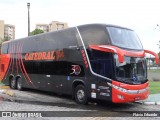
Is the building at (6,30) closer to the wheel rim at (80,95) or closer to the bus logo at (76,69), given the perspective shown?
the bus logo at (76,69)

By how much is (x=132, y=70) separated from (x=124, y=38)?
1.61 m

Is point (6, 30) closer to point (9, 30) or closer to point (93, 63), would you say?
point (9, 30)

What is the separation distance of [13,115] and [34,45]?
870 centimetres

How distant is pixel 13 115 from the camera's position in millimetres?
11102

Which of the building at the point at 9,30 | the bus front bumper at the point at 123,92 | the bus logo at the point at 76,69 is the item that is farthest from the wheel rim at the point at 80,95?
the building at the point at 9,30

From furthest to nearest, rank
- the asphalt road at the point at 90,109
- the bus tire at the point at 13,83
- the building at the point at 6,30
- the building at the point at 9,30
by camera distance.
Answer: the building at the point at 9,30, the building at the point at 6,30, the bus tire at the point at 13,83, the asphalt road at the point at 90,109

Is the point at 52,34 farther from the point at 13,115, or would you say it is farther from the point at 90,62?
the point at 13,115

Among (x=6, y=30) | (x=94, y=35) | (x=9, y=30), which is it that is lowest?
(x=94, y=35)

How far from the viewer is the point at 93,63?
13781 mm

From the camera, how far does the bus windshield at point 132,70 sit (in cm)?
1293

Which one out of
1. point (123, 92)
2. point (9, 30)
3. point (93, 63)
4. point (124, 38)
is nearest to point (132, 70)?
point (123, 92)

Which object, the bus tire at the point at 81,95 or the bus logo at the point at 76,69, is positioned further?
the bus logo at the point at 76,69

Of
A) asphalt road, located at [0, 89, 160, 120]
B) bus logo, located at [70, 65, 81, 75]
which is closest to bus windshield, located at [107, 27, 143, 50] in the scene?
bus logo, located at [70, 65, 81, 75]

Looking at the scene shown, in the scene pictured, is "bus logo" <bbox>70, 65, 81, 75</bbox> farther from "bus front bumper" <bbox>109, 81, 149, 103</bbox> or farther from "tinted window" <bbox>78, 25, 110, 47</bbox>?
"bus front bumper" <bbox>109, 81, 149, 103</bbox>
